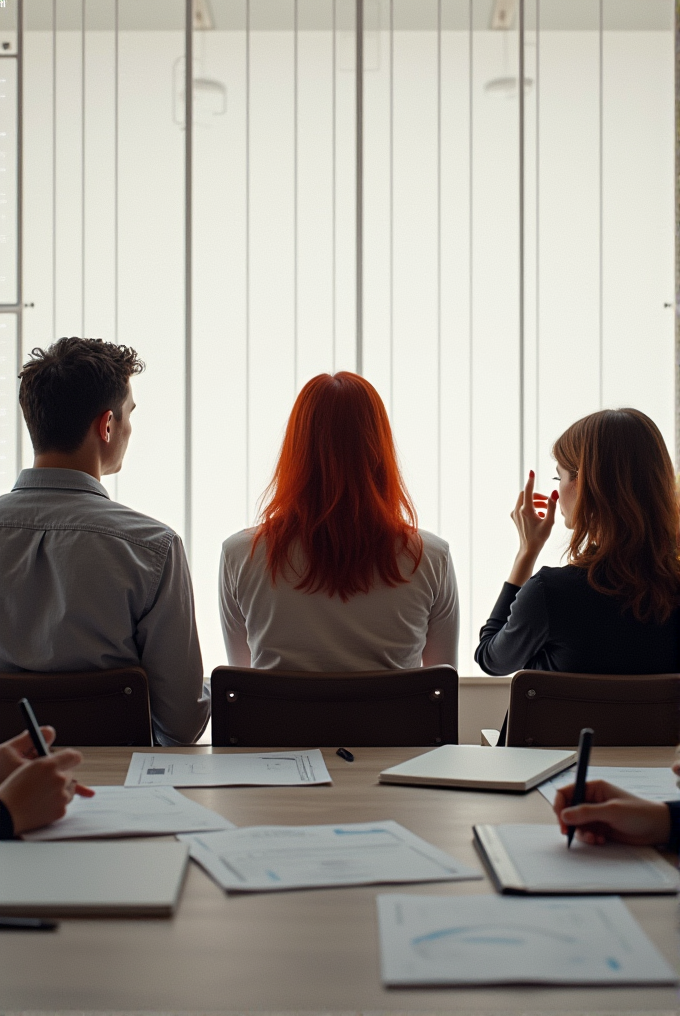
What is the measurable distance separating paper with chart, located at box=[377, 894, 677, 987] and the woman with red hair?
974mm

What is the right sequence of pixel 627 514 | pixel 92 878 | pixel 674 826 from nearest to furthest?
pixel 92 878 < pixel 674 826 < pixel 627 514

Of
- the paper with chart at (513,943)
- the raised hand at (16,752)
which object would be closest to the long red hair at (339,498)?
the raised hand at (16,752)

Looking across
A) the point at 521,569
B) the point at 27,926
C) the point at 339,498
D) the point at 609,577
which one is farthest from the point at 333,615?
the point at 27,926

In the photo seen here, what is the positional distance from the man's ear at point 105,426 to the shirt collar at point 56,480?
0.39 ft

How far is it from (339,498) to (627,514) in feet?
2.08

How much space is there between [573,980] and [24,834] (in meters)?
0.66

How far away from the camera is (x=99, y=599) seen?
177cm

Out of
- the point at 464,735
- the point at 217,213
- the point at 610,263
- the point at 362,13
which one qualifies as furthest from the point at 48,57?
the point at 464,735

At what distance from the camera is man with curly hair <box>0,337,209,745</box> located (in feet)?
5.81

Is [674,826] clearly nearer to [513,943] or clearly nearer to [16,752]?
[513,943]

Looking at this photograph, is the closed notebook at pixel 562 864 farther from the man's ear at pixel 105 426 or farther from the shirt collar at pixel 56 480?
the man's ear at pixel 105 426

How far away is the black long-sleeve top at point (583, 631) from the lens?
6.12 ft

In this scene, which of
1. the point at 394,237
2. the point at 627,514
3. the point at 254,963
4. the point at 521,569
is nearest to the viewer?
the point at 254,963

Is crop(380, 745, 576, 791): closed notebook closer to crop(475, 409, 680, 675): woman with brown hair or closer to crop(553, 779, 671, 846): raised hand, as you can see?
crop(553, 779, 671, 846): raised hand
